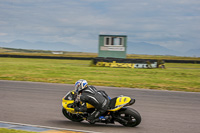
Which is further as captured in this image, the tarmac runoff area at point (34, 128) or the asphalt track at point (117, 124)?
the asphalt track at point (117, 124)

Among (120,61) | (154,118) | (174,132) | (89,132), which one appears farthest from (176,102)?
(120,61)

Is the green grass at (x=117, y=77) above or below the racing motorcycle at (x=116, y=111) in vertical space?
below

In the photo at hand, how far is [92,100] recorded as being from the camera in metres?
6.73

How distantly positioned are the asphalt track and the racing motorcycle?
0.19 metres

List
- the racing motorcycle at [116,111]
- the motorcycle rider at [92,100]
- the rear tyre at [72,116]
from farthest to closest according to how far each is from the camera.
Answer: the rear tyre at [72,116]
the motorcycle rider at [92,100]
the racing motorcycle at [116,111]

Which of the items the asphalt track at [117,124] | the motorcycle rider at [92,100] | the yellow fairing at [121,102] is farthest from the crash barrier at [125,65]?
the yellow fairing at [121,102]

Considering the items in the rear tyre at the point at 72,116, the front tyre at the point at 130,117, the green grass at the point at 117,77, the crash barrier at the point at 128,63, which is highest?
the front tyre at the point at 130,117

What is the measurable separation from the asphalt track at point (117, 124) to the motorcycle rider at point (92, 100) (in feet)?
1.18

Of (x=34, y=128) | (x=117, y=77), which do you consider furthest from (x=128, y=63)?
(x=34, y=128)

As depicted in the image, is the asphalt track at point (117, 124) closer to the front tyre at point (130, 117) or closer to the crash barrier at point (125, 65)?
the front tyre at point (130, 117)

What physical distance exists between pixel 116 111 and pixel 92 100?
0.66 metres

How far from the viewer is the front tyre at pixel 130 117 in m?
6.63

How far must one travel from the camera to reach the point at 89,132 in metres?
6.39

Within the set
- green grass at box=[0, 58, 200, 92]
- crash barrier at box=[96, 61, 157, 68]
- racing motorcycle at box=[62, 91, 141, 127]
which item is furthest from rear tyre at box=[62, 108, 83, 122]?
crash barrier at box=[96, 61, 157, 68]
